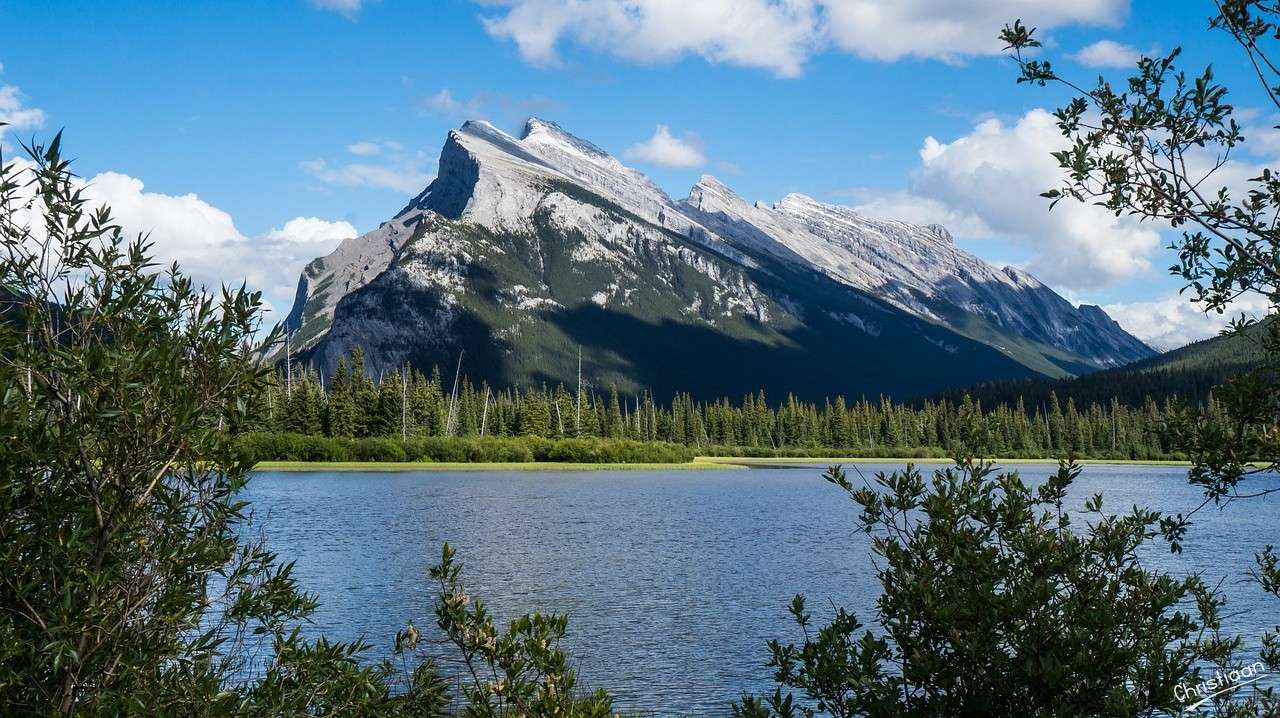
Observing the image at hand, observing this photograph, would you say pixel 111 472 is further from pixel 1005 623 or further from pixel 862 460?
pixel 862 460

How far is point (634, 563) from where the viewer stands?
4556cm

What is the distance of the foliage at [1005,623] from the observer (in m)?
8.49

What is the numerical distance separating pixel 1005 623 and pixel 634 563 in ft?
124

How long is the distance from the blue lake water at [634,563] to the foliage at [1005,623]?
95.3 inches

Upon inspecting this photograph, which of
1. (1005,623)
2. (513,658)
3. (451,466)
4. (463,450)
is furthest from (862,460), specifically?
(513,658)

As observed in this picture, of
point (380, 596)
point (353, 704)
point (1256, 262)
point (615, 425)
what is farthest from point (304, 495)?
point (615, 425)

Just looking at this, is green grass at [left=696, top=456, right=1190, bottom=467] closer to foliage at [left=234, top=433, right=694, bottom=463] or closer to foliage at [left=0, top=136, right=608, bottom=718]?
foliage at [left=234, top=433, right=694, bottom=463]

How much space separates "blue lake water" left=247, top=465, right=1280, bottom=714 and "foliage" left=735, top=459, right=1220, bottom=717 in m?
2.42

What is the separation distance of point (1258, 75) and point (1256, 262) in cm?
162

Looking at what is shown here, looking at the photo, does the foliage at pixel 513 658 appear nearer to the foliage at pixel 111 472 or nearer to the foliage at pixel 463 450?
the foliage at pixel 111 472

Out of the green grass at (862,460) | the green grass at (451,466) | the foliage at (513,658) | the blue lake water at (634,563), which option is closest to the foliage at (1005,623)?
the foliage at (513,658)

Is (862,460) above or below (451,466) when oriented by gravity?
below

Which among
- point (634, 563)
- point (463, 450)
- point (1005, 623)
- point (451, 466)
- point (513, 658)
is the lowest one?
point (634, 563)

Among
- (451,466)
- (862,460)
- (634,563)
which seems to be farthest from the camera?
(862,460)
